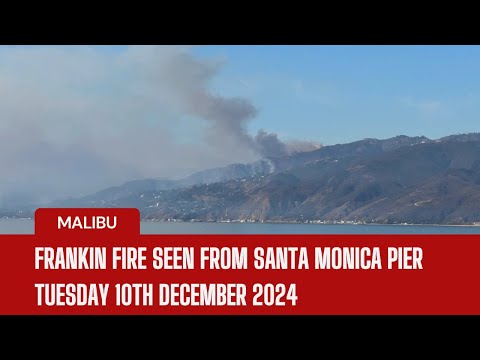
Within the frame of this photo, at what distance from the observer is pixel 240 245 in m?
18.7

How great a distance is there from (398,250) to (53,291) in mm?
8979

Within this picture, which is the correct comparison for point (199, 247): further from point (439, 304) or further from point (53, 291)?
point (439, 304)

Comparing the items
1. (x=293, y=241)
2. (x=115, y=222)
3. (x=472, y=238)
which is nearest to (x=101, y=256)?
(x=115, y=222)

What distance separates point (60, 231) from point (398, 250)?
8855mm

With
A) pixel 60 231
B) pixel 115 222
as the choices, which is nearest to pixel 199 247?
pixel 115 222

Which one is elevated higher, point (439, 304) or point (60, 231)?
point (60, 231)

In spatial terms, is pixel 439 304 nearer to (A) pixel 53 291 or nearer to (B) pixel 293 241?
(B) pixel 293 241

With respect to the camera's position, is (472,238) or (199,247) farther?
(472,238)

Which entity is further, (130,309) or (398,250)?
(398,250)

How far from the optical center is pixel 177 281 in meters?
18.4

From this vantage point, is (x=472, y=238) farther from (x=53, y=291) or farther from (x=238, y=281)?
(x=53, y=291)
